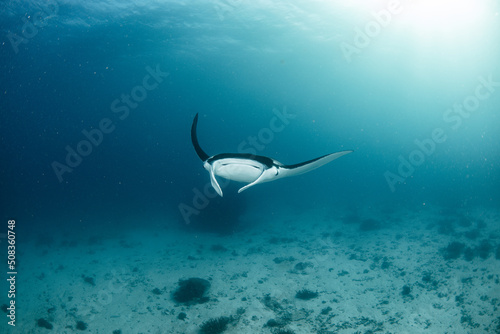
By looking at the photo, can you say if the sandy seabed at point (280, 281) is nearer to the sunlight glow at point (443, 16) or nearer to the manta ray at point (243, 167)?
the manta ray at point (243, 167)

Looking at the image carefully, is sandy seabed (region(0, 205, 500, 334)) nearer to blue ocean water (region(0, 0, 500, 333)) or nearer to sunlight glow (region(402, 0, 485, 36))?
blue ocean water (region(0, 0, 500, 333))

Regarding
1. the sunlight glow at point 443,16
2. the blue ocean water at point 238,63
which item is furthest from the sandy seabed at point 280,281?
the sunlight glow at point 443,16

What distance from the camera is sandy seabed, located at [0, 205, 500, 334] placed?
7070mm

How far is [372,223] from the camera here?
53.7 feet

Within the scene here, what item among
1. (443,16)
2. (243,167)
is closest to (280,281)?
(243,167)

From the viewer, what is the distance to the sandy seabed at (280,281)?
278 inches

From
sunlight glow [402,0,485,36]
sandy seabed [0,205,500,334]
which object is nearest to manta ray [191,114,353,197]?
sandy seabed [0,205,500,334]

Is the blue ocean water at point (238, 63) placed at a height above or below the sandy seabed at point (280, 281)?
above

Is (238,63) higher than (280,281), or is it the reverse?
(238,63)

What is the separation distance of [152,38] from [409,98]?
4689cm

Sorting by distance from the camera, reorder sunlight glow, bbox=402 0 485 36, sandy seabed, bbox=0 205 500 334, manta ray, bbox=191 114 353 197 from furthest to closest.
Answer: sunlight glow, bbox=402 0 485 36 < sandy seabed, bbox=0 205 500 334 < manta ray, bbox=191 114 353 197

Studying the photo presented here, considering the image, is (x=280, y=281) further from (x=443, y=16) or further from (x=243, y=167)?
(x=443, y=16)

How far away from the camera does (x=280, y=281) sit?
923cm

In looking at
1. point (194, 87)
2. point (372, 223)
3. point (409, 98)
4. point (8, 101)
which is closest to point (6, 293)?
point (372, 223)
